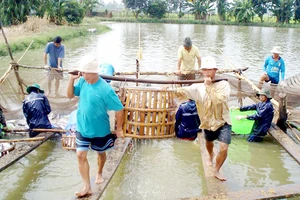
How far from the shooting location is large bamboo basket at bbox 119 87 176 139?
13.1ft

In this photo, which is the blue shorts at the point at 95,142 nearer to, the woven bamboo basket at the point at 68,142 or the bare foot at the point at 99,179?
the bare foot at the point at 99,179

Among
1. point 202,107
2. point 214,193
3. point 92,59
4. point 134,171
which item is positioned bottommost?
point 134,171

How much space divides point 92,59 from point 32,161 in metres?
2.52

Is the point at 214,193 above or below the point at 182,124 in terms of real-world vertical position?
below

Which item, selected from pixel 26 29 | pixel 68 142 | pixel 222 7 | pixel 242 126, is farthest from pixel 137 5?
pixel 68 142

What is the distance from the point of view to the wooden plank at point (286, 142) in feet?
14.7

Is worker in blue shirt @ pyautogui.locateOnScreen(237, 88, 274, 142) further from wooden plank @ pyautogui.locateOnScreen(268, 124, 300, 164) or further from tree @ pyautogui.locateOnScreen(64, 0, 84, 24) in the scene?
tree @ pyautogui.locateOnScreen(64, 0, 84, 24)

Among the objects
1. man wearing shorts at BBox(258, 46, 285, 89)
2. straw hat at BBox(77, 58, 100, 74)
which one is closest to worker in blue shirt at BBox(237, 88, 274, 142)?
man wearing shorts at BBox(258, 46, 285, 89)

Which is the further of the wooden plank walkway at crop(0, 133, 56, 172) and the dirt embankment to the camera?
the dirt embankment

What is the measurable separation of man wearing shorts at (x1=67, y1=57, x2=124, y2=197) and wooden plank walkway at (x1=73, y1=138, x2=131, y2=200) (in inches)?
4.0

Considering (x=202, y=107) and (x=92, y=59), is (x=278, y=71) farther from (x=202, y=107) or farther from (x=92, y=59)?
(x=92, y=59)

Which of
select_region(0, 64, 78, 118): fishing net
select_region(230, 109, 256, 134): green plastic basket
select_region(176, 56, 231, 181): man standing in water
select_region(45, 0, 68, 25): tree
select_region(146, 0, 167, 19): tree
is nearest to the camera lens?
select_region(176, 56, 231, 181): man standing in water

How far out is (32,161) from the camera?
16.1ft

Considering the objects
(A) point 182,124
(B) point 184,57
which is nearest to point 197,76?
(B) point 184,57
